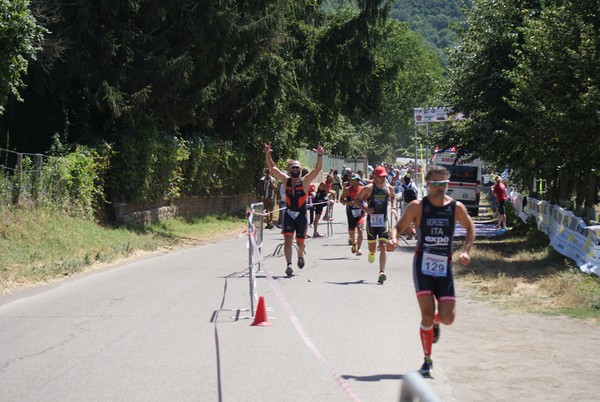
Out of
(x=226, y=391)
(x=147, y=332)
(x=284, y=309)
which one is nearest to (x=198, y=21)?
(x=284, y=309)

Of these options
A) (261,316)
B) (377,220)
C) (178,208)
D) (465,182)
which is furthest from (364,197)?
(465,182)

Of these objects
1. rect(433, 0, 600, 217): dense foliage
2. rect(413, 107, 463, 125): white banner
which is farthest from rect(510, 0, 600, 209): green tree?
rect(413, 107, 463, 125): white banner

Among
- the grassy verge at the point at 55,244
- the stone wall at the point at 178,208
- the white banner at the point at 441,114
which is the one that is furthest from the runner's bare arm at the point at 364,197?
the white banner at the point at 441,114

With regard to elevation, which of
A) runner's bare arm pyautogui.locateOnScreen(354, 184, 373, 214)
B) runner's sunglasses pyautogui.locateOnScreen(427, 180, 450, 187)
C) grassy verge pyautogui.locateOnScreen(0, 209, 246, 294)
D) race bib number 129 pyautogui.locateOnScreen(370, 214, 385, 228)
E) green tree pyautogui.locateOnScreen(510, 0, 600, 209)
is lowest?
grassy verge pyautogui.locateOnScreen(0, 209, 246, 294)

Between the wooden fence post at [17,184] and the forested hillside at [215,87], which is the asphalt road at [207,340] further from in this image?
the forested hillside at [215,87]

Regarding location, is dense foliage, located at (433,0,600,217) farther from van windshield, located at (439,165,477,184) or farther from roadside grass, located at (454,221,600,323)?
van windshield, located at (439,165,477,184)

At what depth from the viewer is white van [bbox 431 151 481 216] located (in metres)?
40.7

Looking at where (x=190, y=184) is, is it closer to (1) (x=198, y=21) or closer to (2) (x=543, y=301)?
(1) (x=198, y=21)

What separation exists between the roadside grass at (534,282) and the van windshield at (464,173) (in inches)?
808

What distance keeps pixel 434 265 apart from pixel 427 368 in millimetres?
1002

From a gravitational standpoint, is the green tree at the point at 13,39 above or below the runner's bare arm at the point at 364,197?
above

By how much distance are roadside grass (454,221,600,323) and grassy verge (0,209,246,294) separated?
722cm

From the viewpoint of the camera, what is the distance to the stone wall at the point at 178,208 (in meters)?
23.2

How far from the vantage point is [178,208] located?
91.6ft
